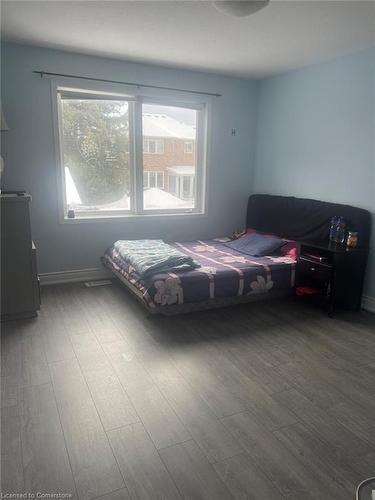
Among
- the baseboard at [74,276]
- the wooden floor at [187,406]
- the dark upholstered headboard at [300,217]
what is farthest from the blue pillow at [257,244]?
the baseboard at [74,276]

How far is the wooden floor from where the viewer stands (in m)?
1.53

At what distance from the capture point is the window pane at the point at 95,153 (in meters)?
3.93

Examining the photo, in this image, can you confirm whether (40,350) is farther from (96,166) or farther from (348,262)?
(348,262)

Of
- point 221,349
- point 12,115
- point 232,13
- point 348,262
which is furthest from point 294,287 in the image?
point 12,115

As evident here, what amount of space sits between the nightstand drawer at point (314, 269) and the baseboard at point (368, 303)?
548mm

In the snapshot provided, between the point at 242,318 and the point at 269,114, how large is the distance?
9.20 feet

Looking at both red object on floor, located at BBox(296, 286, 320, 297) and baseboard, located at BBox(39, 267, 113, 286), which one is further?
baseboard, located at BBox(39, 267, 113, 286)

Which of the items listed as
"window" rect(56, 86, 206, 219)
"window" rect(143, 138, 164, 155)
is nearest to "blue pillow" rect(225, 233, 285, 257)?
"window" rect(56, 86, 206, 219)

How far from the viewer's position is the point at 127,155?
13.8 ft

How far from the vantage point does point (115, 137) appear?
4.12 m

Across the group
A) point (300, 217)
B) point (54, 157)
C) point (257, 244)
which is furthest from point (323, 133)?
point (54, 157)

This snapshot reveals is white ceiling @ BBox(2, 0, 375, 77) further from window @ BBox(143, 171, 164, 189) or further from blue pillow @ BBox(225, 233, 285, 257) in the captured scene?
blue pillow @ BBox(225, 233, 285, 257)

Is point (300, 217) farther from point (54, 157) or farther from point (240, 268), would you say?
point (54, 157)

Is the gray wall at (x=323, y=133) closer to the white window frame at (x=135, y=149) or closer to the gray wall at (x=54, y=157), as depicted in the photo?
the gray wall at (x=54, y=157)
